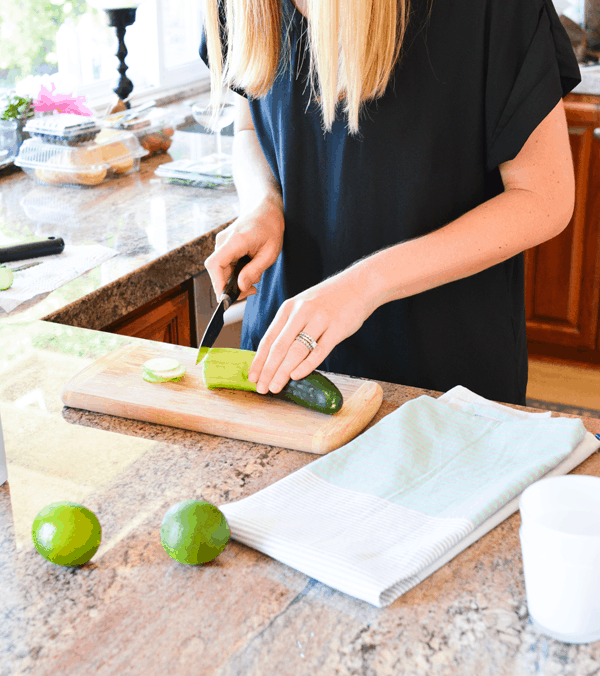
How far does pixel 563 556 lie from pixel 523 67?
2.24 ft

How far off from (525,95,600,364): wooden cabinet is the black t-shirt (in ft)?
5.22

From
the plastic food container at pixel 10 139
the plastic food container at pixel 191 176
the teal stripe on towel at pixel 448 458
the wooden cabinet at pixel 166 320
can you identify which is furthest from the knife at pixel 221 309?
the plastic food container at pixel 10 139

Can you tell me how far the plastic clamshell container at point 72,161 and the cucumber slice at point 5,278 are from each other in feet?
2.08

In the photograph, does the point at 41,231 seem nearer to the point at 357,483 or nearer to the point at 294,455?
the point at 294,455

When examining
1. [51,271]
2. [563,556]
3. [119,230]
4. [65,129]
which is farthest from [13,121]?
[563,556]

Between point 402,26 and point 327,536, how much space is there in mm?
679

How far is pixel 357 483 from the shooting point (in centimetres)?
75

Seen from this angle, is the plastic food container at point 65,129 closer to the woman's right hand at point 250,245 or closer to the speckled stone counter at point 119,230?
the speckled stone counter at point 119,230

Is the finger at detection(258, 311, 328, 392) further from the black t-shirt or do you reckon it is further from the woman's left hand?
the black t-shirt

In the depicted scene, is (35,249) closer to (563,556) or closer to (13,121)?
(13,121)

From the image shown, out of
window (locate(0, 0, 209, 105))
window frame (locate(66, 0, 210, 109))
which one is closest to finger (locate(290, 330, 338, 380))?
window (locate(0, 0, 209, 105))

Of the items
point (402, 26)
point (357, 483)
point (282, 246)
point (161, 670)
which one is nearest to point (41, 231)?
point (282, 246)

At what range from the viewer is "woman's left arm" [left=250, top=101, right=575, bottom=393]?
913 mm

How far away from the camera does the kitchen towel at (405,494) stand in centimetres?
64
